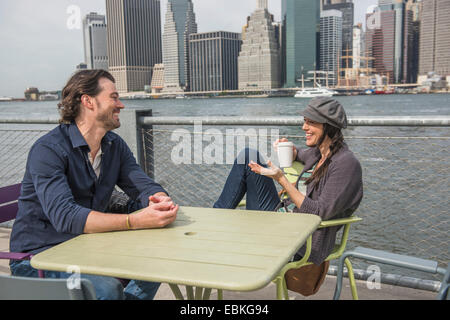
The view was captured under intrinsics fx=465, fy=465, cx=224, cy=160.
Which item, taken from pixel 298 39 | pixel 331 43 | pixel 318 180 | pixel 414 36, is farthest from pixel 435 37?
pixel 318 180

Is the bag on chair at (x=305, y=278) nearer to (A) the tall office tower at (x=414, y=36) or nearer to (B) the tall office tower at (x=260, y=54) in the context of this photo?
(A) the tall office tower at (x=414, y=36)

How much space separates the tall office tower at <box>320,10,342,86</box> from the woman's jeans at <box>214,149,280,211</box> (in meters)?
85.7

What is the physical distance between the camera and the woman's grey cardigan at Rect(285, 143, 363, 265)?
7.59 ft

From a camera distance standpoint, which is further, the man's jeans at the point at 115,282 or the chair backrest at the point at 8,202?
the chair backrest at the point at 8,202

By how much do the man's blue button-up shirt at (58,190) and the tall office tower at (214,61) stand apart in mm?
71384

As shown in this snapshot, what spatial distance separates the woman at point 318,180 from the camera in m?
2.34

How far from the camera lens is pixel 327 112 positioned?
8.30 ft

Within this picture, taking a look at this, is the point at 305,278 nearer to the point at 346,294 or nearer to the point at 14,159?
the point at 346,294

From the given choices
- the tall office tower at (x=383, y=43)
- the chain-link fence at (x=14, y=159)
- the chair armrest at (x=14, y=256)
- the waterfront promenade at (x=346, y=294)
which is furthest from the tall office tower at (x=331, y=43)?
the chair armrest at (x=14, y=256)

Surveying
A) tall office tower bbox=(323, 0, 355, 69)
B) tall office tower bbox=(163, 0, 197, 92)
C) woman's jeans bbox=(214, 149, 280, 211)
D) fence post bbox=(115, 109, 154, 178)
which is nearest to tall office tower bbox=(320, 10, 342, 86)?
tall office tower bbox=(323, 0, 355, 69)

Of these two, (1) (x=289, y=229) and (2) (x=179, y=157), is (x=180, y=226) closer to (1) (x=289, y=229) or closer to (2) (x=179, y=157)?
(1) (x=289, y=229)

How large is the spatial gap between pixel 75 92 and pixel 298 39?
3754 inches

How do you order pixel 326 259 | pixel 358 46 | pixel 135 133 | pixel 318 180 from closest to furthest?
pixel 326 259
pixel 318 180
pixel 135 133
pixel 358 46
